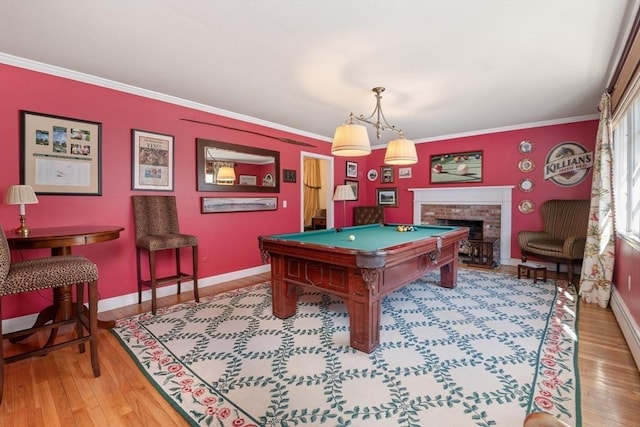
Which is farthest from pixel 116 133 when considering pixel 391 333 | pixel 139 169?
pixel 391 333

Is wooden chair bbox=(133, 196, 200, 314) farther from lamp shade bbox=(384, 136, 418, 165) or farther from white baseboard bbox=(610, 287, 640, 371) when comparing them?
white baseboard bbox=(610, 287, 640, 371)

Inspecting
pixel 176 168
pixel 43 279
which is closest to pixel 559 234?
pixel 176 168

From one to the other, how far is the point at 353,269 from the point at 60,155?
287cm

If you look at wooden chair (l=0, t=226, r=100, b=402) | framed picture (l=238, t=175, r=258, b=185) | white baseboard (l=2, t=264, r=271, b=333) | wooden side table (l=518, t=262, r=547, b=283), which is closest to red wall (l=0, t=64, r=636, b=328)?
white baseboard (l=2, t=264, r=271, b=333)

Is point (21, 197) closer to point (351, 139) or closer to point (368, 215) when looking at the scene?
point (351, 139)

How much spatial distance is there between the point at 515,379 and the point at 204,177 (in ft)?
12.1

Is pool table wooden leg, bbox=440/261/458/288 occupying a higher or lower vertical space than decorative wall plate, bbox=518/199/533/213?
lower

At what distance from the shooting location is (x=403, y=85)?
3.12m

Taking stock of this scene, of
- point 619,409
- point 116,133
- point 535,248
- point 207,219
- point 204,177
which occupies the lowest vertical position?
point 619,409

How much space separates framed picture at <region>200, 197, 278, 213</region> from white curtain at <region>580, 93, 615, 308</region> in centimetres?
400

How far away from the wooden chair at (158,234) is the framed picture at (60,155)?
45 centimetres

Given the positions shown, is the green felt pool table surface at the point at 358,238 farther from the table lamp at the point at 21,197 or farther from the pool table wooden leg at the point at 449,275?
the table lamp at the point at 21,197

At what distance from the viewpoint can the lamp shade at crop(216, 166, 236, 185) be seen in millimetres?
4039

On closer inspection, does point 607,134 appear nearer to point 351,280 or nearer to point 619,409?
point 619,409
